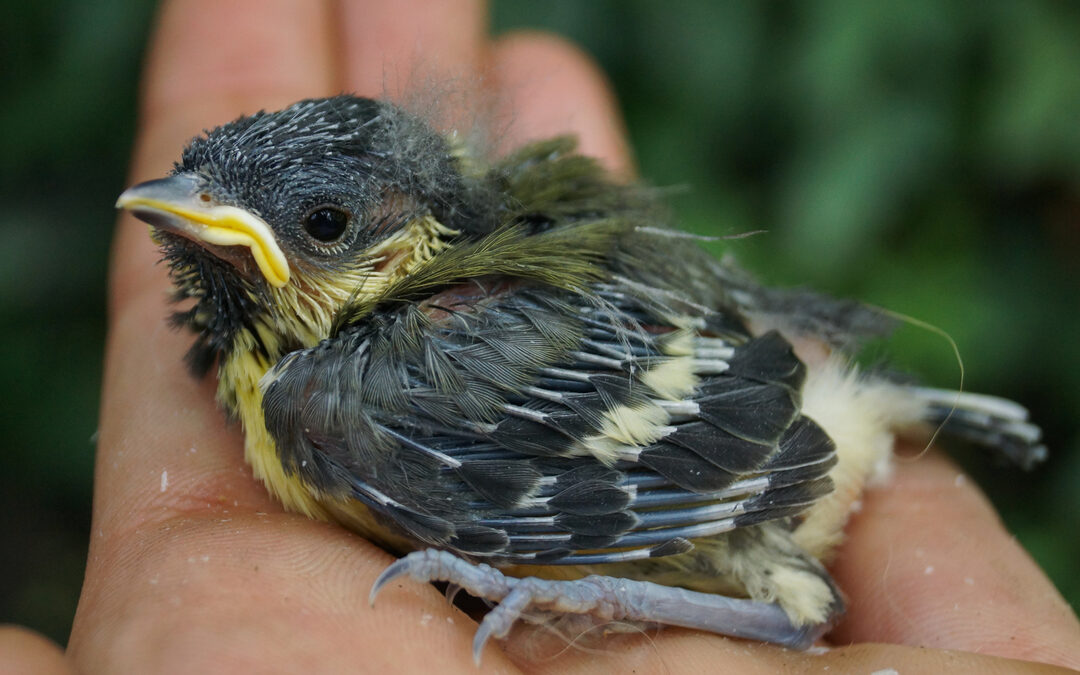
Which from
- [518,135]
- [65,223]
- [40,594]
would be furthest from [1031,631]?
[40,594]

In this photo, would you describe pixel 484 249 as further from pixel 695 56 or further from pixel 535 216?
pixel 695 56

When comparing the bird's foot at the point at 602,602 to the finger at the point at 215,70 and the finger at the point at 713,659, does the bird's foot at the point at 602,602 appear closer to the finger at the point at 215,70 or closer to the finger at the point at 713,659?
the finger at the point at 713,659

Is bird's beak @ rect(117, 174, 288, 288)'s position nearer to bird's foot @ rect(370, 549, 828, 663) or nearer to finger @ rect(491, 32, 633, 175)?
bird's foot @ rect(370, 549, 828, 663)

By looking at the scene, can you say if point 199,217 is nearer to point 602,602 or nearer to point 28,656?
point 28,656

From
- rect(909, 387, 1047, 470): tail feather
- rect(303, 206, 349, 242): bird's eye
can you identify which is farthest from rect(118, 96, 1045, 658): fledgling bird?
rect(909, 387, 1047, 470): tail feather

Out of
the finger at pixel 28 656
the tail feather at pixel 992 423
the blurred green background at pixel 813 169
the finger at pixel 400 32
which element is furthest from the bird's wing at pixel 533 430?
the finger at pixel 400 32
